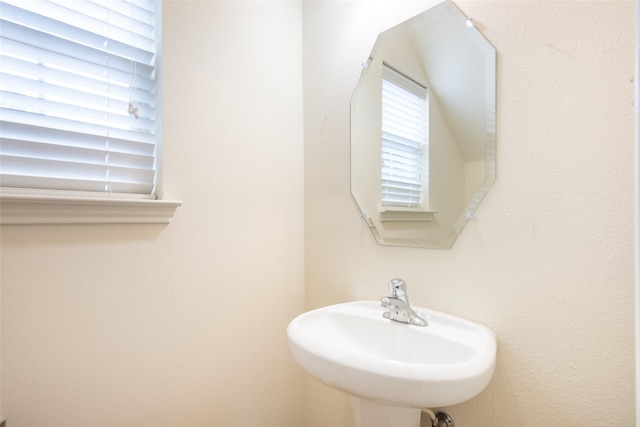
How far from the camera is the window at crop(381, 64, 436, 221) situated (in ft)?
3.00

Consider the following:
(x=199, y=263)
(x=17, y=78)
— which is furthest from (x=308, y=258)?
(x=17, y=78)

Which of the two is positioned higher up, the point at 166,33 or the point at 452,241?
the point at 166,33

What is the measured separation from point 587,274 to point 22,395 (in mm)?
1268

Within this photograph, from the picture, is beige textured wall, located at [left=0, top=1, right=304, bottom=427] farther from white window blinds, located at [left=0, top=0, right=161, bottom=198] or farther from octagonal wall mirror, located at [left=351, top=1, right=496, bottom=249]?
octagonal wall mirror, located at [left=351, top=1, right=496, bottom=249]

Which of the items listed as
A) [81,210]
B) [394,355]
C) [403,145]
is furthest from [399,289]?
[81,210]

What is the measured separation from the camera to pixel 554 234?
0.67 meters

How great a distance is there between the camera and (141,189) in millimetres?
856

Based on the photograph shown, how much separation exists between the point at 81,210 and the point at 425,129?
96 cm

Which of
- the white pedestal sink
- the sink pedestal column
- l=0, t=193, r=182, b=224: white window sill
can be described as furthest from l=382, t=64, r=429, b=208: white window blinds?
l=0, t=193, r=182, b=224: white window sill

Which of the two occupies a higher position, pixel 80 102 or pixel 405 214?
pixel 80 102

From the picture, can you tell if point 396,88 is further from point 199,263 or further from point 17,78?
point 17,78

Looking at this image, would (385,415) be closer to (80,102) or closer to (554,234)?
(554,234)

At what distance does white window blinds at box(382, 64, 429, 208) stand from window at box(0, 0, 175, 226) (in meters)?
0.72

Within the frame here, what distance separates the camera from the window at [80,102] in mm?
680
